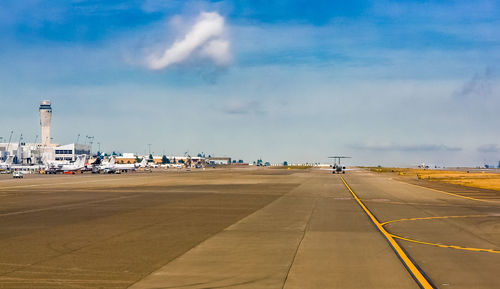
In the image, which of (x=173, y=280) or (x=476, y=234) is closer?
(x=173, y=280)

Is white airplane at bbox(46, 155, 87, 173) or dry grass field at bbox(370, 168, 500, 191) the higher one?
white airplane at bbox(46, 155, 87, 173)

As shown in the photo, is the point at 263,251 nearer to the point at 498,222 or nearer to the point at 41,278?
the point at 41,278

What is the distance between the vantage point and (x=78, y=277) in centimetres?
1133

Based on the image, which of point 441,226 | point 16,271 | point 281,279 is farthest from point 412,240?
point 16,271

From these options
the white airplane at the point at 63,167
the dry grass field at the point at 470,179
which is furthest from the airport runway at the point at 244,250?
the white airplane at the point at 63,167

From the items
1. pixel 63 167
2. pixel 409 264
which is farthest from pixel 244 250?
pixel 63 167

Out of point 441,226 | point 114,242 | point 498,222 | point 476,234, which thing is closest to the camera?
point 114,242

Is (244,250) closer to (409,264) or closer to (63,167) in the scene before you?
(409,264)

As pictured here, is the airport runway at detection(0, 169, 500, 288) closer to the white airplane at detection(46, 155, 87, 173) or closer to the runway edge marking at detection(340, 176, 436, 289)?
the runway edge marking at detection(340, 176, 436, 289)

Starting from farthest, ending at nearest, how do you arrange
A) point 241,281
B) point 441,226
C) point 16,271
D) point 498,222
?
1. point 498,222
2. point 441,226
3. point 16,271
4. point 241,281

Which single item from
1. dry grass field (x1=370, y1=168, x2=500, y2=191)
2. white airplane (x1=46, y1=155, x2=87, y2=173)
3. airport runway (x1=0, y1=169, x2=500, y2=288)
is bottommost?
airport runway (x1=0, y1=169, x2=500, y2=288)

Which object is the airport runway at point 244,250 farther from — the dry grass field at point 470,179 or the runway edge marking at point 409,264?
the dry grass field at point 470,179

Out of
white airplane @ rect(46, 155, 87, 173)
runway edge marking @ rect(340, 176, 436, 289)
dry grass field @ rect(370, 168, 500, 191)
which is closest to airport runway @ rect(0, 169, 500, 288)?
runway edge marking @ rect(340, 176, 436, 289)

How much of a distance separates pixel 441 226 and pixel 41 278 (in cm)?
1706
